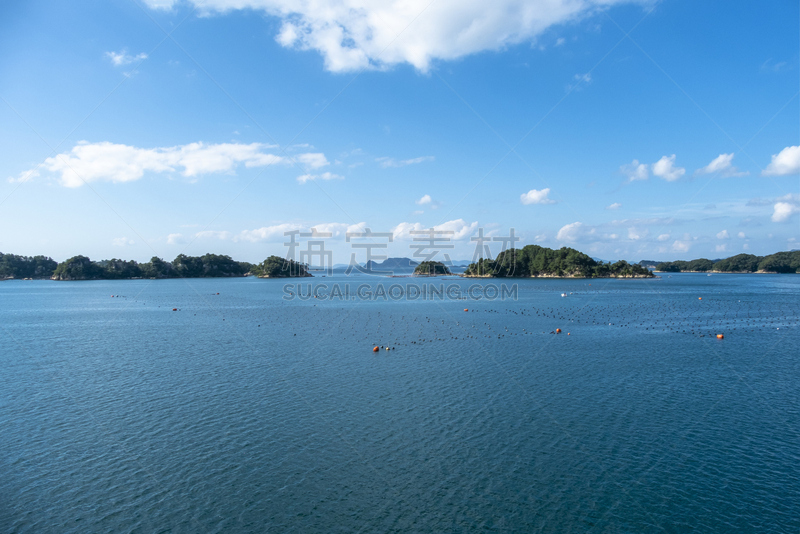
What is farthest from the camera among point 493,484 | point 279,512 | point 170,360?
point 170,360

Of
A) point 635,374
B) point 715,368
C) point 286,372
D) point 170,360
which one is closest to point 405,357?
point 286,372

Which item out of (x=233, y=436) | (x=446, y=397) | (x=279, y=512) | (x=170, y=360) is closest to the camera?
(x=279, y=512)

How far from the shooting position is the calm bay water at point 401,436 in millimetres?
16109

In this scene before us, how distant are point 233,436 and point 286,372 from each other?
13020mm

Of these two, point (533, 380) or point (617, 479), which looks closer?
point (617, 479)

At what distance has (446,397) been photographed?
1141 inches

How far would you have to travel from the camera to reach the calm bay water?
16.1m

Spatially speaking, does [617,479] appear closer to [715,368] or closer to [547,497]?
[547,497]

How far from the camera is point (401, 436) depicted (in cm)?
2264

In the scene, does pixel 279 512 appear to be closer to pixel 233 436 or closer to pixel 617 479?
pixel 233 436

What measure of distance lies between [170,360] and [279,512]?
2979cm

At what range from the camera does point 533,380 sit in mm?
33125

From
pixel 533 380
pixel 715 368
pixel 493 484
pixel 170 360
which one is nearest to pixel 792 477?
pixel 493 484

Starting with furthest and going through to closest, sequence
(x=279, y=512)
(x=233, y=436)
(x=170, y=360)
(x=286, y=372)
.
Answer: (x=170, y=360) → (x=286, y=372) → (x=233, y=436) → (x=279, y=512)
